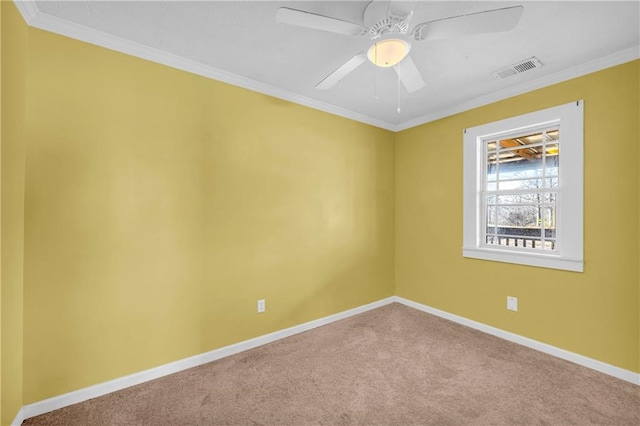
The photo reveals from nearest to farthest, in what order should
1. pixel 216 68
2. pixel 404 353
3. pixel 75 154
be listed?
pixel 75 154 → pixel 216 68 → pixel 404 353

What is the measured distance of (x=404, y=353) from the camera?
2.59 metres

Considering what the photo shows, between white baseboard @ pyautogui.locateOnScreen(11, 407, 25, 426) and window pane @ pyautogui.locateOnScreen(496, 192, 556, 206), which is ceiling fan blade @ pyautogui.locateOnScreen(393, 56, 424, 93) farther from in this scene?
white baseboard @ pyautogui.locateOnScreen(11, 407, 25, 426)

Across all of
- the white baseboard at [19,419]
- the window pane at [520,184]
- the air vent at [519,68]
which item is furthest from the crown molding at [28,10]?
the window pane at [520,184]

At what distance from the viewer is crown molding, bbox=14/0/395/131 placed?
5.84 feet

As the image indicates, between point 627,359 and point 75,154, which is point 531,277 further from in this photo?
point 75,154

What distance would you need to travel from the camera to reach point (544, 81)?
2578 mm

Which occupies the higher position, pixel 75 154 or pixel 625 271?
pixel 75 154

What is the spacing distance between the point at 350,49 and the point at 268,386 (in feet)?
8.69

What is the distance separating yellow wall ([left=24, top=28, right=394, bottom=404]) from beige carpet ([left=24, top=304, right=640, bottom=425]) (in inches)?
10.2

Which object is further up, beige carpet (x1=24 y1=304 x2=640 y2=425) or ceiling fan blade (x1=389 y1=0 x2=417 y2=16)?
ceiling fan blade (x1=389 y1=0 x2=417 y2=16)

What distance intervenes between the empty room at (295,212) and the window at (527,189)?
2 centimetres

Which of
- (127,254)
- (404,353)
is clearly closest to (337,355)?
(404,353)

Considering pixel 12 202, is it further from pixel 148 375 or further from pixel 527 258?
pixel 527 258

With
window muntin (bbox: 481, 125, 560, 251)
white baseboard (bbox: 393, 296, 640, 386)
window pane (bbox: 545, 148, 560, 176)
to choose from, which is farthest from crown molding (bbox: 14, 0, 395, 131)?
white baseboard (bbox: 393, 296, 640, 386)
